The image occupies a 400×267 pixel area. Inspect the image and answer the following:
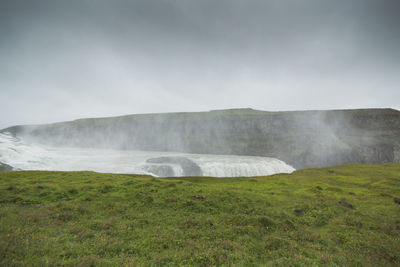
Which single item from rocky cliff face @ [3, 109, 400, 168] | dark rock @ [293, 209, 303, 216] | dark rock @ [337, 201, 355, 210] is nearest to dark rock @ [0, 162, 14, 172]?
dark rock @ [293, 209, 303, 216]

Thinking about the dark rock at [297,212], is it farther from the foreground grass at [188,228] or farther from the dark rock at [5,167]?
the dark rock at [5,167]

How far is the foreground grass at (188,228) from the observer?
30.4 ft

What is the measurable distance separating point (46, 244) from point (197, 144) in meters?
111

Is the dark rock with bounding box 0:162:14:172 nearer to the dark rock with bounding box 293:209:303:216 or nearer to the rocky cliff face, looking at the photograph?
the dark rock with bounding box 293:209:303:216

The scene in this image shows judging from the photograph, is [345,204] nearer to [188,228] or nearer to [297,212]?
[297,212]

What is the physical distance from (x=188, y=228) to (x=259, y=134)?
112519 millimetres

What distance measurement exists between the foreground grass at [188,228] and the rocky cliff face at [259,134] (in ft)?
276

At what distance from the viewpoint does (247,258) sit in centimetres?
971

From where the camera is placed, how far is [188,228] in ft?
43.1

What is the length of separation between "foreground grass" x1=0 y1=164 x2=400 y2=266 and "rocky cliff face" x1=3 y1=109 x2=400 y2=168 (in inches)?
3316

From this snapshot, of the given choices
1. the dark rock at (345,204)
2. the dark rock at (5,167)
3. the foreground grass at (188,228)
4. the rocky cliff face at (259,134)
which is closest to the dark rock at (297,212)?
the foreground grass at (188,228)

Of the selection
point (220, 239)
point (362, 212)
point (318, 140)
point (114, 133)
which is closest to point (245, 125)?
point (318, 140)

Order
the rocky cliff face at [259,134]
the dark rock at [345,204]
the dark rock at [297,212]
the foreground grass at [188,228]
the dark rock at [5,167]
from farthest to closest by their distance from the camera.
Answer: the rocky cliff face at [259,134] → the dark rock at [5,167] → the dark rock at [345,204] → the dark rock at [297,212] → the foreground grass at [188,228]

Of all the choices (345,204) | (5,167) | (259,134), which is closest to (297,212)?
(345,204)
